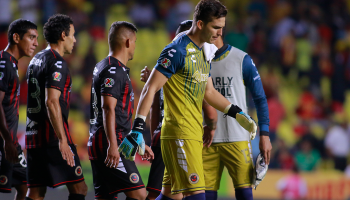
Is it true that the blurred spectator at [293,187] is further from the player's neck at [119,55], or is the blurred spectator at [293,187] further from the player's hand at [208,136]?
the player's neck at [119,55]

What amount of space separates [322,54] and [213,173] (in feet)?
31.5

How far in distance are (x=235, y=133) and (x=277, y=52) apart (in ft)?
29.4

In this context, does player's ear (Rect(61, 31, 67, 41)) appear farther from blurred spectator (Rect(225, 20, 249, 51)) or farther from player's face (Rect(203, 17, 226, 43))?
blurred spectator (Rect(225, 20, 249, 51))

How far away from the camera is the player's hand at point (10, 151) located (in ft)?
15.5

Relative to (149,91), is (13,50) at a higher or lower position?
higher

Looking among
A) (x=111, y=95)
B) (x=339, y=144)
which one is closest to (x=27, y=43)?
(x=111, y=95)

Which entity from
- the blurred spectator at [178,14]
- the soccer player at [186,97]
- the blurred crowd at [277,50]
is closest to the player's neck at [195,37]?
the soccer player at [186,97]

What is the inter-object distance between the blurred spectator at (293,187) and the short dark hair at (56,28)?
672 cm

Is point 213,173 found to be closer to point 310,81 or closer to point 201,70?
point 201,70

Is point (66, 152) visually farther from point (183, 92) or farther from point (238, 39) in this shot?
point (238, 39)

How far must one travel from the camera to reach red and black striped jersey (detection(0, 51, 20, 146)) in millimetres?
4852

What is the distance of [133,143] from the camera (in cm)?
330

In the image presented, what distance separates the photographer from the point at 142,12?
45.0ft

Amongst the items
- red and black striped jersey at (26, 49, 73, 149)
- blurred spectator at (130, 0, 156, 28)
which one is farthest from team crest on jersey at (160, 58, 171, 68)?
blurred spectator at (130, 0, 156, 28)
